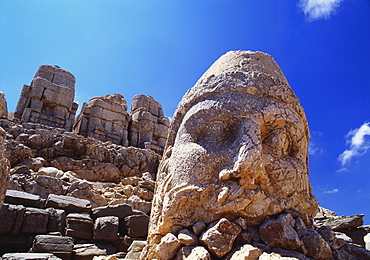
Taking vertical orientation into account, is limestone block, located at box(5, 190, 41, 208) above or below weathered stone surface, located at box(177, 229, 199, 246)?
above

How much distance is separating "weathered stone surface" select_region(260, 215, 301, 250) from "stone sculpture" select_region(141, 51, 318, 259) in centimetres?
12

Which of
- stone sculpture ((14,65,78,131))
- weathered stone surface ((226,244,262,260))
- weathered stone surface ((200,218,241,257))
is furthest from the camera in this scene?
stone sculpture ((14,65,78,131))

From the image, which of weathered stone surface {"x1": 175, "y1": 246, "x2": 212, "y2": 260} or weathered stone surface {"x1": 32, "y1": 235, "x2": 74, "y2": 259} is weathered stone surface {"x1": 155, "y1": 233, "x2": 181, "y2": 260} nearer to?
weathered stone surface {"x1": 175, "y1": 246, "x2": 212, "y2": 260}

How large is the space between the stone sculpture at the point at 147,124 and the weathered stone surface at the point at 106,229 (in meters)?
14.3

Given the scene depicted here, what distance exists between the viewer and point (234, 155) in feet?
8.29

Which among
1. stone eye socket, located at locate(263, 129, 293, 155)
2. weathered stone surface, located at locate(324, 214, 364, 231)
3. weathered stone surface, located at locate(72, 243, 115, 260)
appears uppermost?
stone eye socket, located at locate(263, 129, 293, 155)

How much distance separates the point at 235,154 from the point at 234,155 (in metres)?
0.01

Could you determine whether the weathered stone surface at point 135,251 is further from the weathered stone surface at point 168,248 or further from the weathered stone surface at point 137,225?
the weathered stone surface at point 137,225

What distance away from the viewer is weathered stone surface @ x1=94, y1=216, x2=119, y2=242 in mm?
4094

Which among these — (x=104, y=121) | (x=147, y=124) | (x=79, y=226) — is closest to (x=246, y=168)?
(x=79, y=226)

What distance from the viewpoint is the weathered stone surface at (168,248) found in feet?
7.32

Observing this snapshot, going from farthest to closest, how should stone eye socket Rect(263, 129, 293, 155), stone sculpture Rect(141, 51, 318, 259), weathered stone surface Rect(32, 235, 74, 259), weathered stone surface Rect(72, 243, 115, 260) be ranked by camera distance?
weathered stone surface Rect(72, 243, 115, 260) < weathered stone surface Rect(32, 235, 74, 259) < stone eye socket Rect(263, 129, 293, 155) < stone sculpture Rect(141, 51, 318, 259)

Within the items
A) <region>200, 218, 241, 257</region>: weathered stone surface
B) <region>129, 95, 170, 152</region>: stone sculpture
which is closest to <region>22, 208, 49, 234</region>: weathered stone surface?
<region>200, 218, 241, 257</region>: weathered stone surface

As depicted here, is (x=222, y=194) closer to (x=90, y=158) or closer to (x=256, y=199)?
(x=256, y=199)
